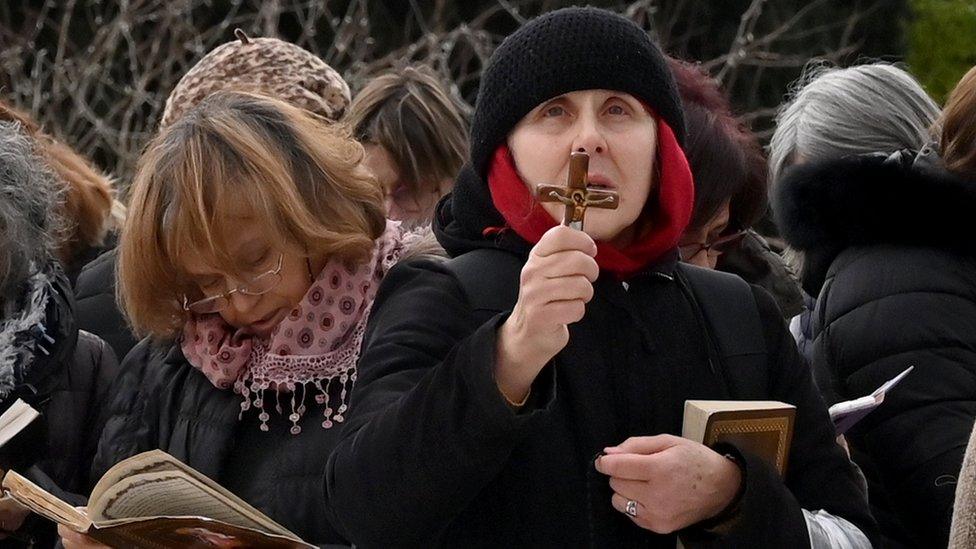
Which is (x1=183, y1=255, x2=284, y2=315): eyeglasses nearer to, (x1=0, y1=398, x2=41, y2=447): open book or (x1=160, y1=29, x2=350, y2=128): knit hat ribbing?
(x1=0, y1=398, x2=41, y2=447): open book

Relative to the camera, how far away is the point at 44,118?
980cm

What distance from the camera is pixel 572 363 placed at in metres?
2.22

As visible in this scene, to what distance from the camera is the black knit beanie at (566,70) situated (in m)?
2.25

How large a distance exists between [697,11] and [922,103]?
6.51 m

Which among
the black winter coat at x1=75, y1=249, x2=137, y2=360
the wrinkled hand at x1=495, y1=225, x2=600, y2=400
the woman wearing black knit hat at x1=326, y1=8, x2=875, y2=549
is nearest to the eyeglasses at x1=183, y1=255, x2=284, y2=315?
the woman wearing black knit hat at x1=326, y1=8, x2=875, y2=549

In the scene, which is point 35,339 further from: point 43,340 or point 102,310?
point 102,310

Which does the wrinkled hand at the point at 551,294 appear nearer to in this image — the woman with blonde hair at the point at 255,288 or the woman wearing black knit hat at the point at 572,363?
the woman wearing black knit hat at the point at 572,363

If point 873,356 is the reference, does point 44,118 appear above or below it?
below

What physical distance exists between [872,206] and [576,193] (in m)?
1.35

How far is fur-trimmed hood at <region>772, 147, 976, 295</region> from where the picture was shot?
3.05 metres

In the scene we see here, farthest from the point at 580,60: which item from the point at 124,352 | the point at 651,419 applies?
the point at 124,352

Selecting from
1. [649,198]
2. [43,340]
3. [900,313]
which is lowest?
[43,340]

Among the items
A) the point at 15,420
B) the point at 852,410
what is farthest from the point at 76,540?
the point at 852,410

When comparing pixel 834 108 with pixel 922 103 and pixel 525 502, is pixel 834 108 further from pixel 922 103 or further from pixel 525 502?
pixel 525 502
